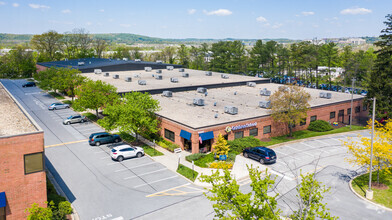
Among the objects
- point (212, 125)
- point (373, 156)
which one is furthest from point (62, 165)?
point (373, 156)

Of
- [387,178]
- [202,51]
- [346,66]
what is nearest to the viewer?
[387,178]

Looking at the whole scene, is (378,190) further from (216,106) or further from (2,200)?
(2,200)

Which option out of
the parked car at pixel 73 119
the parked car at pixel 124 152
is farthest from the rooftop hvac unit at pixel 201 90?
the parked car at pixel 124 152

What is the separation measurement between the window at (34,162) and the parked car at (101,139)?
17.7 meters

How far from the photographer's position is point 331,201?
83.9ft

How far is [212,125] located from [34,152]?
20928mm

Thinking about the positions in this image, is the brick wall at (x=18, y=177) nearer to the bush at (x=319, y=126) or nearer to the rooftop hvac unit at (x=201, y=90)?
the bush at (x=319, y=126)

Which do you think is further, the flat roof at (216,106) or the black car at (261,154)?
the flat roof at (216,106)

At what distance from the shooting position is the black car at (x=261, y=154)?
33.6 meters

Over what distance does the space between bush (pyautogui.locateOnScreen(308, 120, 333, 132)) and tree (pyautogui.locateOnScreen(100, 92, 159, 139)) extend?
25445 mm

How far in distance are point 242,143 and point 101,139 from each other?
61.5ft

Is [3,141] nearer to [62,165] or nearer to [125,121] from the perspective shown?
[62,165]

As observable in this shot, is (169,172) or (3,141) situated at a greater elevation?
(3,141)

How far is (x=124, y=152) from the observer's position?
113 ft
